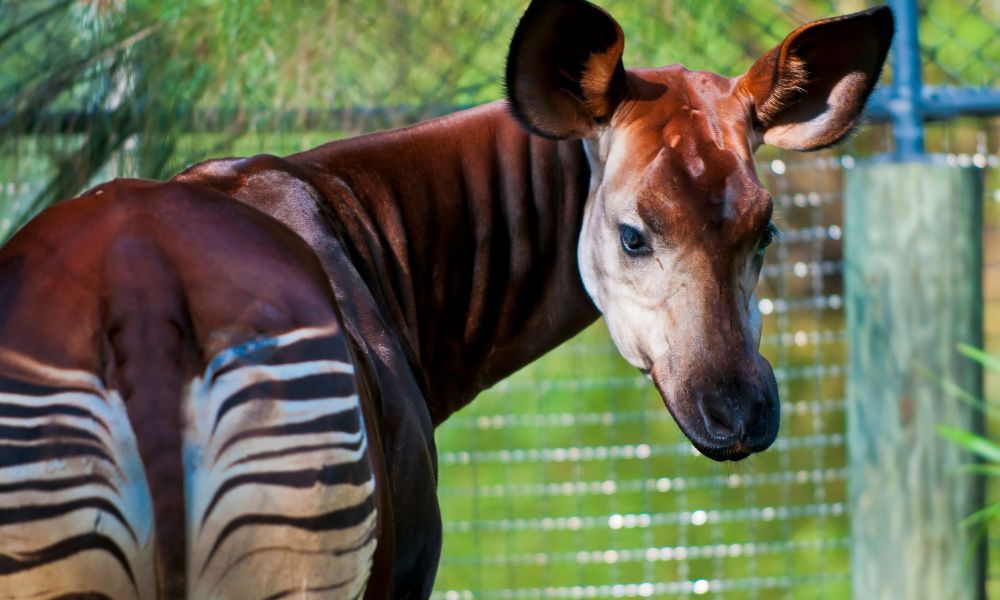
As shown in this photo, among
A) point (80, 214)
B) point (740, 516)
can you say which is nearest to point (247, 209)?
point (80, 214)

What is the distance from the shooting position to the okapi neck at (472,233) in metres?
2.22

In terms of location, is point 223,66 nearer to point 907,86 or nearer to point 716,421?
point 907,86

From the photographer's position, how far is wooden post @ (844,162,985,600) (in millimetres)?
3494

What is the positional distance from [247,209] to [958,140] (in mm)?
4331

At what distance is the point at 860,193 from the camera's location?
3.55m

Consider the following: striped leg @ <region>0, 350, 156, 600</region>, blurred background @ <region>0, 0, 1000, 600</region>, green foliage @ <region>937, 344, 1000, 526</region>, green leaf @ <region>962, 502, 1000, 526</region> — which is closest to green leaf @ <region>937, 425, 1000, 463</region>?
green foliage @ <region>937, 344, 1000, 526</region>

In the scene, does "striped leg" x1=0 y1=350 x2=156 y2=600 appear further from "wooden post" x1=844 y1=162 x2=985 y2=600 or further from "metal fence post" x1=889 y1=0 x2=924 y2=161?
"metal fence post" x1=889 y1=0 x2=924 y2=161

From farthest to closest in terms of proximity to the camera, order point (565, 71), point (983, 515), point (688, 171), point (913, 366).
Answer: point (913, 366)
point (983, 515)
point (565, 71)
point (688, 171)

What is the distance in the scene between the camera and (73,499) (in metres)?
1.30

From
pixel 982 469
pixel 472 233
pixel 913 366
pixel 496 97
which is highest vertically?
pixel 496 97

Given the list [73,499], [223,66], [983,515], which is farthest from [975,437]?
[73,499]

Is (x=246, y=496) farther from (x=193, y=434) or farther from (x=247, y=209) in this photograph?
(x=247, y=209)

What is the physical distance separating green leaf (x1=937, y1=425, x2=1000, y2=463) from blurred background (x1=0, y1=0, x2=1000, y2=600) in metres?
0.55

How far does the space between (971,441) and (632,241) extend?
1780 mm
